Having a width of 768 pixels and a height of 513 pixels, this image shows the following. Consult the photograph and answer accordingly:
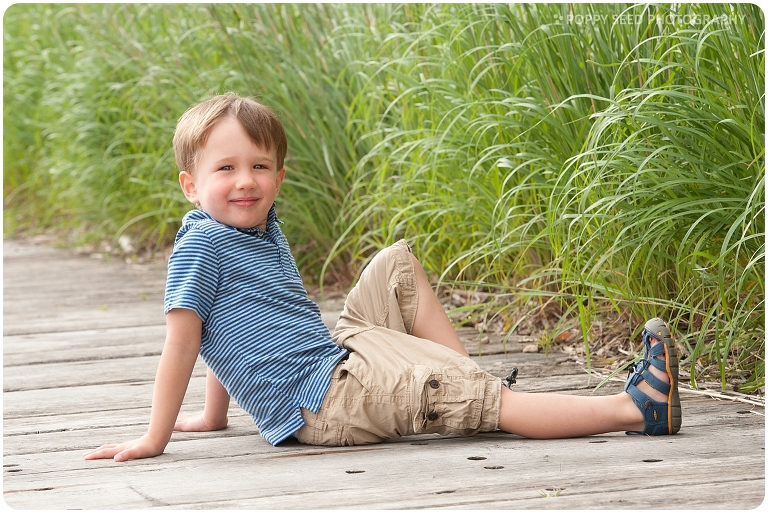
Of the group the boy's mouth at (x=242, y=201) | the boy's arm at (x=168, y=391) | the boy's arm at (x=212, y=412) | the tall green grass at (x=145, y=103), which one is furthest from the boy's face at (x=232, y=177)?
the tall green grass at (x=145, y=103)

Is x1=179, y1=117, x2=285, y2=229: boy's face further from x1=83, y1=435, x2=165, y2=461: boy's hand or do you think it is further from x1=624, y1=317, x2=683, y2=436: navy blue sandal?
x1=624, y1=317, x2=683, y2=436: navy blue sandal

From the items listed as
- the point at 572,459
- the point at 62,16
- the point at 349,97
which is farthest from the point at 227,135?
the point at 62,16

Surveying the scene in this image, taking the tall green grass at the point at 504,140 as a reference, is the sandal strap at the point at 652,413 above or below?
below

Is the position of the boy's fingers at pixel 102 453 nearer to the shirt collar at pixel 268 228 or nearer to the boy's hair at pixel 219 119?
the shirt collar at pixel 268 228

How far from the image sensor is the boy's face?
212 centimetres

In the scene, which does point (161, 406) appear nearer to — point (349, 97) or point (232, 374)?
point (232, 374)

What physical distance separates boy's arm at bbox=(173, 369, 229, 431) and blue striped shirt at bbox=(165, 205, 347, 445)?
102 millimetres

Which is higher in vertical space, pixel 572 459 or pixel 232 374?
pixel 232 374

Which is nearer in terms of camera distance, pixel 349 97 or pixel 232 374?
pixel 232 374

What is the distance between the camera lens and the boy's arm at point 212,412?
222 cm

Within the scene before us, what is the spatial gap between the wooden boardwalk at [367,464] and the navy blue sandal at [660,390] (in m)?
0.03

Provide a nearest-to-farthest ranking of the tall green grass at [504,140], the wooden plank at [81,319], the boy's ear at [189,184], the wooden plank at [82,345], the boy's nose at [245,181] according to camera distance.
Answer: the boy's nose at [245,181]
the boy's ear at [189,184]
the tall green grass at [504,140]
the wooden plank at [82,345]
the wooden plank at [81,319]

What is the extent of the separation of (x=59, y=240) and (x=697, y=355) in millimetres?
4747

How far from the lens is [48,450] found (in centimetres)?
210
